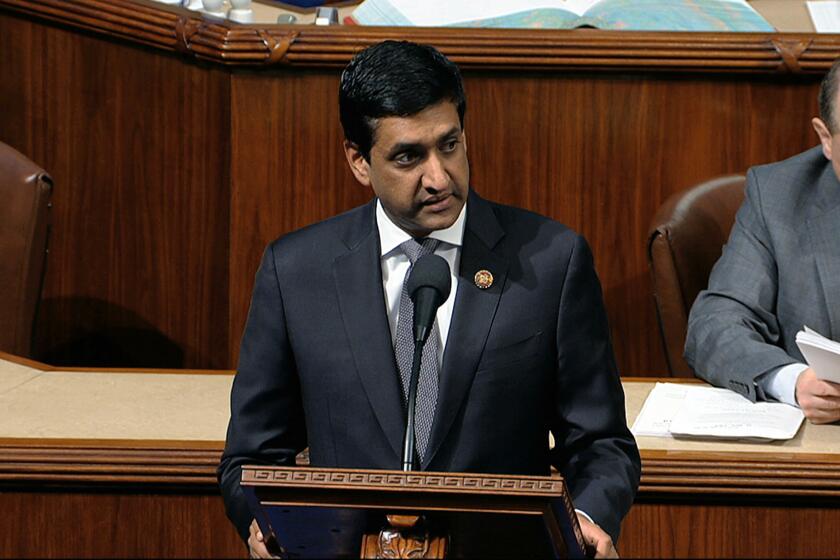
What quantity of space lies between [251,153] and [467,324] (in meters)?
1.42

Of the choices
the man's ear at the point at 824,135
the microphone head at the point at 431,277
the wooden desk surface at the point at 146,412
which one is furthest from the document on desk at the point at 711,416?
the microphone head at the point at 431,277

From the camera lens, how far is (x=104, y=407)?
241cm

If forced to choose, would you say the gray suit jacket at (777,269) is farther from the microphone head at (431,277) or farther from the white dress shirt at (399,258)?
the microphone head at (431,277)

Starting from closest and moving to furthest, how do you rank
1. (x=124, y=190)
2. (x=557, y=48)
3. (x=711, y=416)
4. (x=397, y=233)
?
(x=397, y=233)
(x=711, y=416)
(x=557, y=48)
(x=124, y=190)

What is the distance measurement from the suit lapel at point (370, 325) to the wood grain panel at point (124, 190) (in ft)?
4.45

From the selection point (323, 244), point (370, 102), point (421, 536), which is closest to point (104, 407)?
point (323, 244)

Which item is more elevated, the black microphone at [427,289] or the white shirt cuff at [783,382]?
the black microphone at [427,289]

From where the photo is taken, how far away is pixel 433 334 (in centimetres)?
180

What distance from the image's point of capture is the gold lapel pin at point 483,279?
1792 millimetres

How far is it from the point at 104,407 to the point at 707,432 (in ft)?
3.05

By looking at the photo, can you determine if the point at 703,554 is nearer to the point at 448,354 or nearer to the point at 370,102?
the point at 448,354

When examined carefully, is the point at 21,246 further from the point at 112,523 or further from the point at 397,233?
the point at 397,233

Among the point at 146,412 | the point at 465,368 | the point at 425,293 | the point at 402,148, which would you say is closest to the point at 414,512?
the point at 425,293

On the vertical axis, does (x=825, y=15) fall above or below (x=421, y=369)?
above
